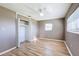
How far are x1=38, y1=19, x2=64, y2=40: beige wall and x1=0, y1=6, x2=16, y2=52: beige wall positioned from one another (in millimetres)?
5015

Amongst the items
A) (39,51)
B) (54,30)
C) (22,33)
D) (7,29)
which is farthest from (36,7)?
(54,30)

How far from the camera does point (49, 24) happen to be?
9.63m

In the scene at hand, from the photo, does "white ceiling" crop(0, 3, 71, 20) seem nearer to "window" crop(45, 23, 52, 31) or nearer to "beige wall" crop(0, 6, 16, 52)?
"beige wall" crop(0, 6, 16, 52)

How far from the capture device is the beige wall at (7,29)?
425 cm

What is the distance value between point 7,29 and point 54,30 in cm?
569

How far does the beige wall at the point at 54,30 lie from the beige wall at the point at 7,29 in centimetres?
502

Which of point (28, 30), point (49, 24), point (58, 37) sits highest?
point (49, 24)

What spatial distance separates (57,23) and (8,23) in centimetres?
562

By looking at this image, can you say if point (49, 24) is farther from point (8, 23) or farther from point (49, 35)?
point (8, 23)

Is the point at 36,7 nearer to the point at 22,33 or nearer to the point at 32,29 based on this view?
the point at 22,33

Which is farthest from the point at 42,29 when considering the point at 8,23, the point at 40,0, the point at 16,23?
the point at 40,0

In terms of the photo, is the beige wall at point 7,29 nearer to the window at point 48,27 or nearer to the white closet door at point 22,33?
the white closet door at point 22,33

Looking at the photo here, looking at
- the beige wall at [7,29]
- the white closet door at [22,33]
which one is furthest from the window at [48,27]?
the beige wall at [7,29]

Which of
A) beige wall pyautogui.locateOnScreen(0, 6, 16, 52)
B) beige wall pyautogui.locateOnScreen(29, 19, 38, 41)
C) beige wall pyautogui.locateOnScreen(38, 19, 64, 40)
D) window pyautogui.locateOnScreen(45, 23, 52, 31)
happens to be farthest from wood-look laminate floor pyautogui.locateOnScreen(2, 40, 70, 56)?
window pyautogui.locateOnScreen(45, 23, 52, 31)
